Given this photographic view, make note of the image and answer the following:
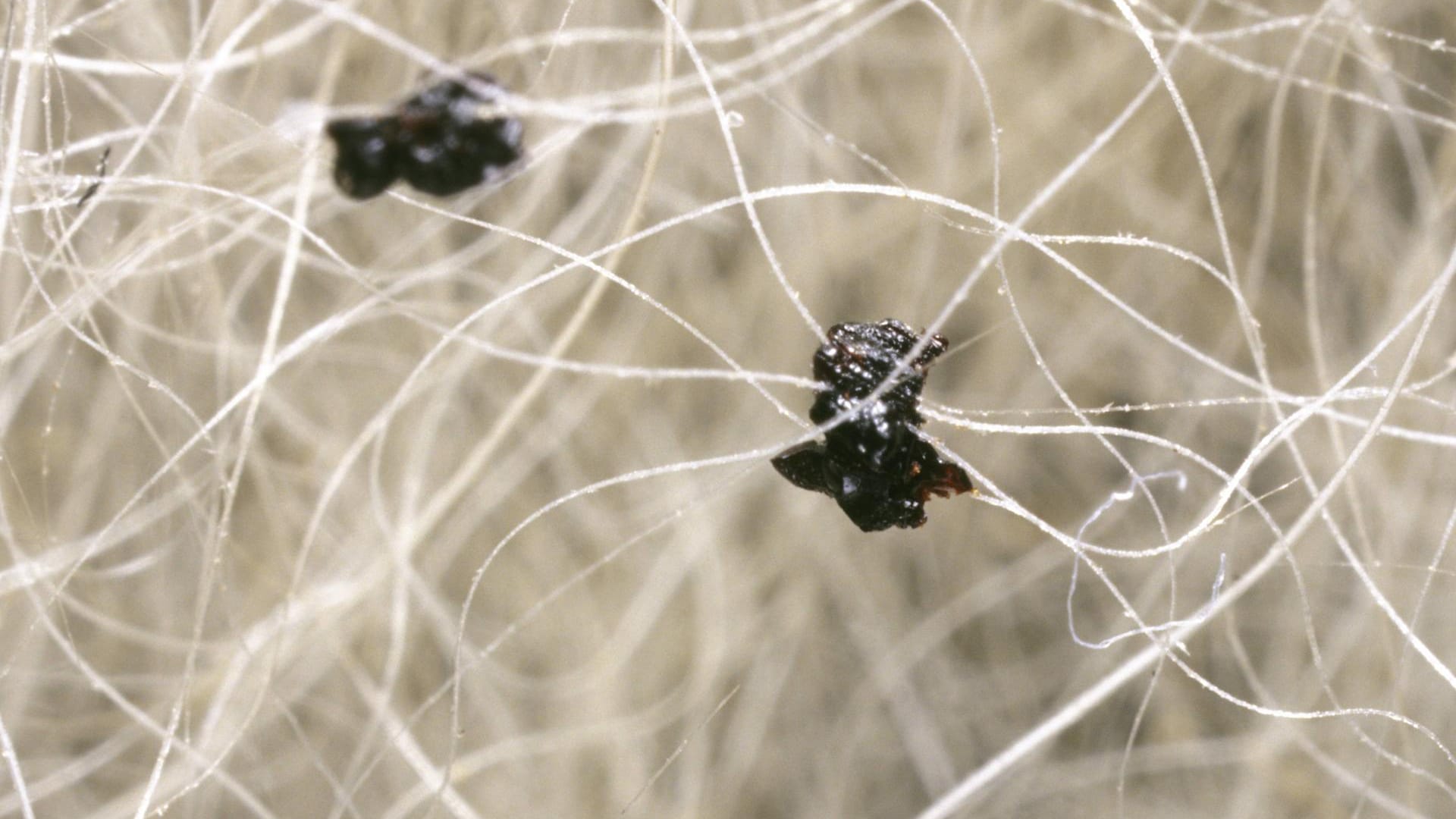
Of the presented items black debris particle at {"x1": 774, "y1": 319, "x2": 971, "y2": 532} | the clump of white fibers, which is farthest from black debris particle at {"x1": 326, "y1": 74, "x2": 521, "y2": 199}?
the clump of white fibers

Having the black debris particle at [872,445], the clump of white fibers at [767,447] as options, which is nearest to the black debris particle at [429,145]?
the black debris particle at [872,445]

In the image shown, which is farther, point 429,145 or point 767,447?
point 767,447

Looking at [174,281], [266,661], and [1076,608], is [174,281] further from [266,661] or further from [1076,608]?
[1076,608]

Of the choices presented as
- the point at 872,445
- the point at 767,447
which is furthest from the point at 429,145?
the point at 767,447

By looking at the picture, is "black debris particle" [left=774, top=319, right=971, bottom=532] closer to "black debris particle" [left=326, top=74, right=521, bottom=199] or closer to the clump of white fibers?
"black debris particle" [left=326, top=74, right=521, bottom=199]

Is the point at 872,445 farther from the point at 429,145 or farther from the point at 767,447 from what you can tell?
the point at 767,447

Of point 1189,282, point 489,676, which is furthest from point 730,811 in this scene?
point 1189,282
